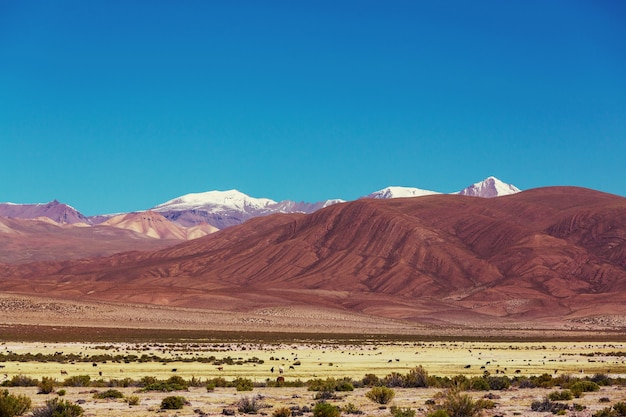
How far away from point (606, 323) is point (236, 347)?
98.8 metres

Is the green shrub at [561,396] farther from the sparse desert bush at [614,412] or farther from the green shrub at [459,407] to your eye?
the green shrub at [459,407]

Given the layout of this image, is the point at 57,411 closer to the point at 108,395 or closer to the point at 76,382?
the point at 108,395

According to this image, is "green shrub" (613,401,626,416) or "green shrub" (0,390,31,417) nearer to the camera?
"green shrub" (0,390,31,417)

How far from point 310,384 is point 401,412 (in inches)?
459

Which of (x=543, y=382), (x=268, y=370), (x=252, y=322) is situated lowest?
(x=268, y=370)

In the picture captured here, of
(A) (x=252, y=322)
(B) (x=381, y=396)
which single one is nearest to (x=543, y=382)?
(B) (x=381, y=396)

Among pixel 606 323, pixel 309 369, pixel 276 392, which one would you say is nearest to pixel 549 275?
pixel 606 323

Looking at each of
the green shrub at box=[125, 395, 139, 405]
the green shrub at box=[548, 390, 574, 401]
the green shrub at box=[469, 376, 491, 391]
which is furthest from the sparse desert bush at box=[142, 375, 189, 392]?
the green shrub at box=[548, 390, 574, 401]

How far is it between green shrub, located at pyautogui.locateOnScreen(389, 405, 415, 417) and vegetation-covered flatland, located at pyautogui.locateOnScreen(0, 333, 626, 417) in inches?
2.5

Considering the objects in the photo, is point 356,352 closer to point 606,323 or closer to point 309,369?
point 309,369

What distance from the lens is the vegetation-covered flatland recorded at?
28312 millimetres

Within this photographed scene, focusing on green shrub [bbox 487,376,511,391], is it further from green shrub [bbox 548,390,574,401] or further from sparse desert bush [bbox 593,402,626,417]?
sparse desert bush [bbox 593,402,626,417]

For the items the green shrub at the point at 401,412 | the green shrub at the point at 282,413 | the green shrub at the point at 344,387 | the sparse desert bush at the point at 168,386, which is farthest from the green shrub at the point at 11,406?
the green shrub at the point at 344,387

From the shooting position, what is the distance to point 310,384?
37.8m
